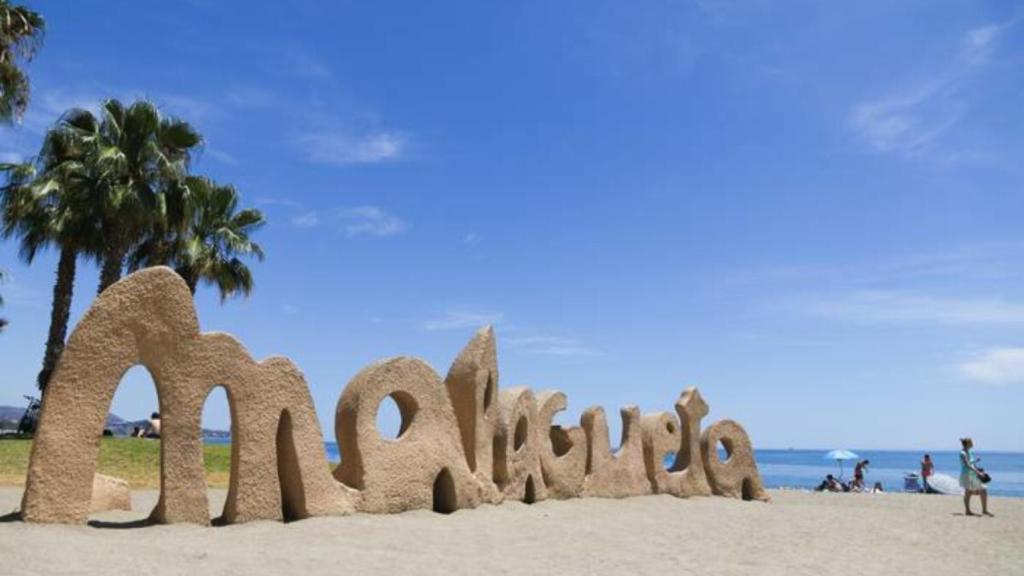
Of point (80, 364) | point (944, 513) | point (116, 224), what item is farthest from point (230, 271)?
point (944, 513)

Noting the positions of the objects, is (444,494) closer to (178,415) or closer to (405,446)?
(405,446)

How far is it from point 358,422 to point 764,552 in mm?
6038

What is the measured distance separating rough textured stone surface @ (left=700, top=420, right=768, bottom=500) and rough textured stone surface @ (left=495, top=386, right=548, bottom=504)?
5.23 meters

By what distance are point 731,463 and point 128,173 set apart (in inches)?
668

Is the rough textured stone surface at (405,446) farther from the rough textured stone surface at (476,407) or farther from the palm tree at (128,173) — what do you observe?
the palm tree at (128,173)

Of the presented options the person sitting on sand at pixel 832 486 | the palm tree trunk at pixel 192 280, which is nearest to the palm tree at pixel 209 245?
the palm tree trunk at pixel 192 280

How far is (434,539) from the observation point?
34.7ft

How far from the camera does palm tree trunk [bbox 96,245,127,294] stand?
69.0 feet

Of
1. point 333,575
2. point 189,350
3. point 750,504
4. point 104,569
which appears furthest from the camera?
point 750,504

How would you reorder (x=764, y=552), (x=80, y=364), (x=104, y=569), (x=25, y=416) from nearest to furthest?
(x=104, y=569) → (x=80, y=364) → (x=764, y=552) → (x=25, y=416)

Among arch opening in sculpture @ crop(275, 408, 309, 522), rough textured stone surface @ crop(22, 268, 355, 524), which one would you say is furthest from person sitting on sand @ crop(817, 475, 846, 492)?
arch opening in sculpture @ crop(275, 408, 309, 522)

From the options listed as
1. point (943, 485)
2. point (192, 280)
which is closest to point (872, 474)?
point (943, 485)

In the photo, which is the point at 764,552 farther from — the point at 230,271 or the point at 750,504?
the point at 230,271

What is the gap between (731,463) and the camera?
19734mm
